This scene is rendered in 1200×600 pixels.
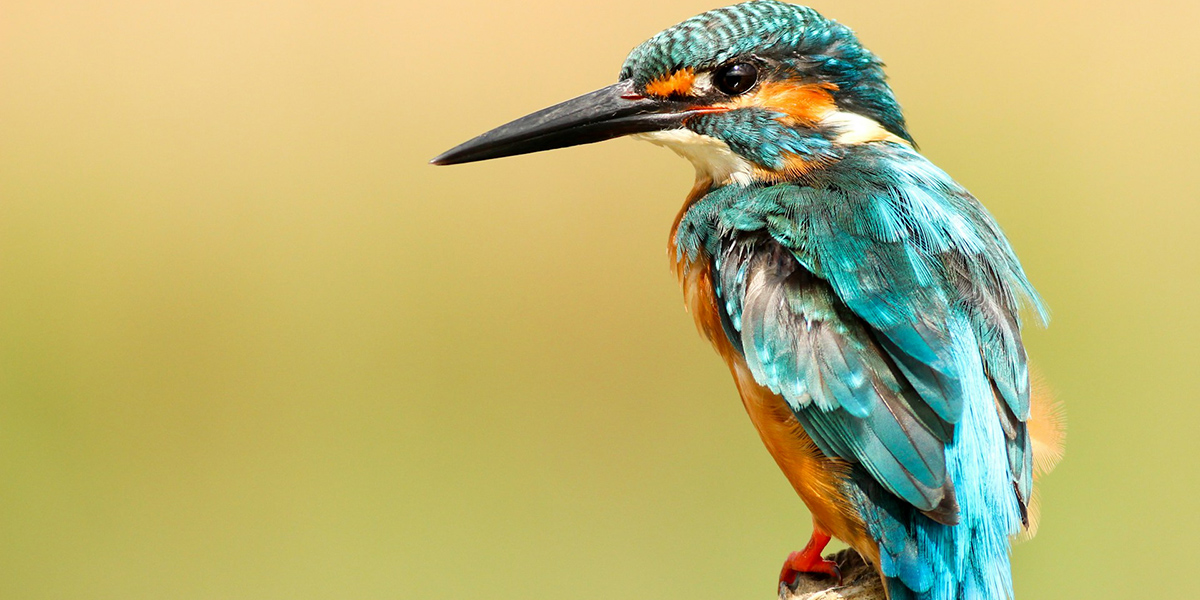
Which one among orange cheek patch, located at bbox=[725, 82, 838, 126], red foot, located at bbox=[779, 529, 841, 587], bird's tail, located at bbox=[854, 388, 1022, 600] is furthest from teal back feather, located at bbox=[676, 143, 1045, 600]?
red foot, located at bbox=[779, 529, 841, 587]

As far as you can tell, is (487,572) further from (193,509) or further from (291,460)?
(193,509)

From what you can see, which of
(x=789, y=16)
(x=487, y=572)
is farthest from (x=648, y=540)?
(x=789, y=16)

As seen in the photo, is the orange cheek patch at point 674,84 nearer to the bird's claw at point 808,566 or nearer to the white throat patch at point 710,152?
the white throat patch at point 710,152

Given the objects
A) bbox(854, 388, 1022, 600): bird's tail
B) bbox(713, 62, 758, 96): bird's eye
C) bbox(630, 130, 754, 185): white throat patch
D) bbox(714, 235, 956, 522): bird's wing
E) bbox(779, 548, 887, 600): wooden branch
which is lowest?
bbox(779, 548, 887, 600): wooden branch

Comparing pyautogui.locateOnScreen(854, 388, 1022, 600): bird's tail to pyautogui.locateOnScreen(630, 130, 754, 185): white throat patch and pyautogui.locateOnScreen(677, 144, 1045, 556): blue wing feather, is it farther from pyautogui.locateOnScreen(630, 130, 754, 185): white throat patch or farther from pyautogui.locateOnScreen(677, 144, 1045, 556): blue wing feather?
pyautogui.locateOnScreen(630, 130, 754, 185): white throat patch

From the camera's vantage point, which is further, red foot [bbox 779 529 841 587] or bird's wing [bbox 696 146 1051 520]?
red foot [bbox 779 529 841 587]
